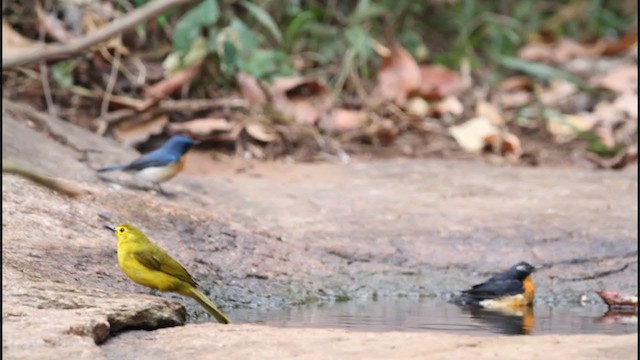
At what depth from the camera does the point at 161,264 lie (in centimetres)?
517

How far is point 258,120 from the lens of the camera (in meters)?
9.68

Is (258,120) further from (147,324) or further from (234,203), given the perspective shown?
(147,324)

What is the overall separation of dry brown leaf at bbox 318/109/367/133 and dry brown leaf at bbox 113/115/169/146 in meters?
1.50

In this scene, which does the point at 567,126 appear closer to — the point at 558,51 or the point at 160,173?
the point at 558,51

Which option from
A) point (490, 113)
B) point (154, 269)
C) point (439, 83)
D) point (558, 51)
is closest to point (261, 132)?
point (439, 83)

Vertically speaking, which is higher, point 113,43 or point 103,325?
point 113,43

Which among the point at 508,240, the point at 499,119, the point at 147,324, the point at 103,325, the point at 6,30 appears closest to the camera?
the point at 103,325

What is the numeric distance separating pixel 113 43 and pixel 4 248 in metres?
4.60

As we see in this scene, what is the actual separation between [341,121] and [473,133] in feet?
3.71

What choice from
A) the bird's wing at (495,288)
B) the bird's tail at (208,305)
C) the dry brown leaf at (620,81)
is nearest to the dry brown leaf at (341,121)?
the dry brown leaf at (620,81)

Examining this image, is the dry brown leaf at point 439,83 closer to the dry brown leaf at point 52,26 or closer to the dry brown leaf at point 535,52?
the dry brown leaf at point 535,52

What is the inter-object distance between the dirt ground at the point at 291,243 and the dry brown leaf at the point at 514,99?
2.48 meters

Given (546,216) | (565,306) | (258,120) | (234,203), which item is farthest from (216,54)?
(565,306)

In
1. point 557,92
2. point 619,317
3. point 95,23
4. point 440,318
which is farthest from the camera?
point 557,92
